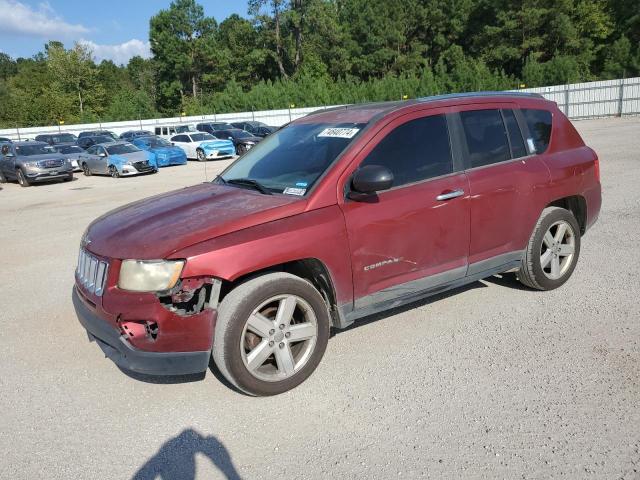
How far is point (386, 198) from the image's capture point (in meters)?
3.91

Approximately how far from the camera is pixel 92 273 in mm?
3707

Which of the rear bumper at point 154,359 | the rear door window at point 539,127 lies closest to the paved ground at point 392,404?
the rear bumper at point 154,359

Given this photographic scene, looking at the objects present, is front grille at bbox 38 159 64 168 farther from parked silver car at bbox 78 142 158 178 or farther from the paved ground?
the paved ground

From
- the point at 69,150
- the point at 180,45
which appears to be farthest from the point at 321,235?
the point at 180,45

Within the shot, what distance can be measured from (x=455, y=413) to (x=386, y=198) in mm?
1532

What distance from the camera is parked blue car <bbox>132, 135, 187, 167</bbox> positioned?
78.6ft

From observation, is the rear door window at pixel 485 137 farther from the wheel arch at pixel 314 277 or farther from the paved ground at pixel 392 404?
the wheel arch at pixel 314 277

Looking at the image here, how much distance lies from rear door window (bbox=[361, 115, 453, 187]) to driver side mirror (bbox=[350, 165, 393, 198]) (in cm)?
22

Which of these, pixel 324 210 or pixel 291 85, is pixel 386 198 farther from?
pixel 291 85

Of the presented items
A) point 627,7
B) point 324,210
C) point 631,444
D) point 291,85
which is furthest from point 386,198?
point 627,7

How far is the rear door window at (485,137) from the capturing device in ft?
14.7

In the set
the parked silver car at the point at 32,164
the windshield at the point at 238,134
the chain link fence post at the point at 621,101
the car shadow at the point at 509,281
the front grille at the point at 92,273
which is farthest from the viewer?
the chain link fence post at the point at 621,101

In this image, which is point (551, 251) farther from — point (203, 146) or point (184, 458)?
point (203, 146)

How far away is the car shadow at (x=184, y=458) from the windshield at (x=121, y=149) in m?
20.4
